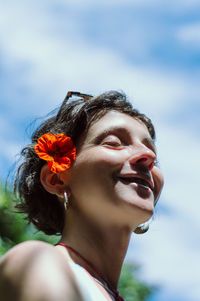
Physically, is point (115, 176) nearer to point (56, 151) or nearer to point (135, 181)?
point (135, 181)

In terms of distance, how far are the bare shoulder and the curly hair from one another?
30.4 inches

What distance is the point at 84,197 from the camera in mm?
2877

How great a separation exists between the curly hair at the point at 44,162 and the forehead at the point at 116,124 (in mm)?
43

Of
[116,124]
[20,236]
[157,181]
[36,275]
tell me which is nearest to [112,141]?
[116,124]

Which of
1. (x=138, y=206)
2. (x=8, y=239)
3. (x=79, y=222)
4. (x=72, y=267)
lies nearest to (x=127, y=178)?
(x=138, y=206)

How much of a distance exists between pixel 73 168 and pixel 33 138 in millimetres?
626

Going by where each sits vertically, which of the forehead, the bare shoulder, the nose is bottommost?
the bare shoulder

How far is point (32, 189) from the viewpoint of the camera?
3.30 m

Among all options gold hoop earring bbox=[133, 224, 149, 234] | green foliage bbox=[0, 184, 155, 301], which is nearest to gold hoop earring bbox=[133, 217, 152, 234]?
gold hoop earring bbox=[133, 224, 149, 234]

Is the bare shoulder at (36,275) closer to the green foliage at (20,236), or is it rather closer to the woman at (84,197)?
the woman at (84,197)

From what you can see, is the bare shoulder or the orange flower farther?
the orange flower

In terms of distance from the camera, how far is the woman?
2.38 meters

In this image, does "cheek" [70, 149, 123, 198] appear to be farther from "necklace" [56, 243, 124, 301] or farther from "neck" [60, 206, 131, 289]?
"necklace" [56, 243, 124, 301]

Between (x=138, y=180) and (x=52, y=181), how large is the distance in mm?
521
